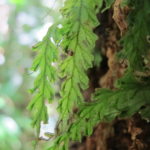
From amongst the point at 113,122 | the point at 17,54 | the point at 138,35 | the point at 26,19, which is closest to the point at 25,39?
the point at 26,19

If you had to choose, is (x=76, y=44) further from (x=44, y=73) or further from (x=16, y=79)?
(x=16, y=79)

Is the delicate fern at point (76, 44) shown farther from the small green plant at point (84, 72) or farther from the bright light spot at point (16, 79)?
the bright light spot at point (16, 79)

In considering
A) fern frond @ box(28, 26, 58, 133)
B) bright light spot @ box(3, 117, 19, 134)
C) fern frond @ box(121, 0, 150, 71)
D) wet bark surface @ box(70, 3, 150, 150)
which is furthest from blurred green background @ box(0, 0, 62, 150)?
fern frond @ box(121, 0, 150, 71)

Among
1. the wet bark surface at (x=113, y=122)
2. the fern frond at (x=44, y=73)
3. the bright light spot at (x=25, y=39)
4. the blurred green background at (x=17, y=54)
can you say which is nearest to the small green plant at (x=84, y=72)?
the fern frond at (x=44, y=73)

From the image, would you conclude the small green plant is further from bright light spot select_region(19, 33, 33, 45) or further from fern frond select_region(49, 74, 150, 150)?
bright light spot select_region(19, 33, 33, 45)

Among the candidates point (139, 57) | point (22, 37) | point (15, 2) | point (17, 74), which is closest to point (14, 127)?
point (17, 74)

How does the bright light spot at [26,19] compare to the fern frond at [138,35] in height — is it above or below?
above

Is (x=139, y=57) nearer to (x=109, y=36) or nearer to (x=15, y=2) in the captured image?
Result: (x=109, y=36)
